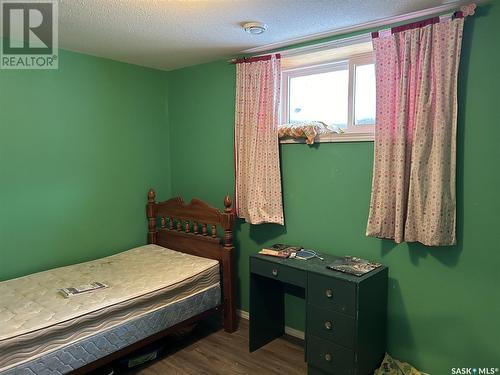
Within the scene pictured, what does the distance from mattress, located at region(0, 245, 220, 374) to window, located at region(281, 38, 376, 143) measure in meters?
1.40

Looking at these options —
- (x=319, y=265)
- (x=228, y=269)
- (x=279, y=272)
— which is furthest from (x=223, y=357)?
(x=319, y=265)

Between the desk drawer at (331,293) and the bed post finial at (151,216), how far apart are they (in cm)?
188

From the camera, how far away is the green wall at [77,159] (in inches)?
109

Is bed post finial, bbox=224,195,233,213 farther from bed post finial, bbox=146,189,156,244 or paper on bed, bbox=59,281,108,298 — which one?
paper on bed, bbox=59,281,108,298

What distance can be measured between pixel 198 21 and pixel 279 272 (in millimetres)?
1745

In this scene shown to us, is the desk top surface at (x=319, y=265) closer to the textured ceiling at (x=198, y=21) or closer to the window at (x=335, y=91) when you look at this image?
the window at (x=335, y=91)

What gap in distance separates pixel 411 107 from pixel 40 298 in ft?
8.66

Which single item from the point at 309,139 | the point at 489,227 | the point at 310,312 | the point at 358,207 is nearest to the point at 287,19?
the point at 309,139

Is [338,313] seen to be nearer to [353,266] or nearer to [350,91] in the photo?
[353,266]

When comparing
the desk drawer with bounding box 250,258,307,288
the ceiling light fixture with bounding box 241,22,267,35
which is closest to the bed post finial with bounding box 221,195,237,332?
the desk drawer with bounding box 250,258,307,288

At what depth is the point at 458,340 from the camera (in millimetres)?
2234

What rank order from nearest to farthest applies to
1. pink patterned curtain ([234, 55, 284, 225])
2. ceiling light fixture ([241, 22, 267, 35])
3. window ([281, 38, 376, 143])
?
ceiling light fixture ([241, 22, 267, 35]), window ([281, 38, 376, 143]), pink patterned curtain ([234, 55, 284, 225])

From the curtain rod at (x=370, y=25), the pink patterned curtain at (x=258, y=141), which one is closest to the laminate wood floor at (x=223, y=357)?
the pink patterned curtain at (x=258, y=141)

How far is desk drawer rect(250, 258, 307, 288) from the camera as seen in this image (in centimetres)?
239
